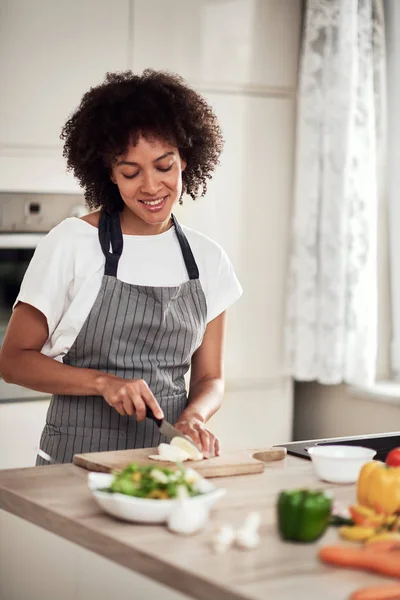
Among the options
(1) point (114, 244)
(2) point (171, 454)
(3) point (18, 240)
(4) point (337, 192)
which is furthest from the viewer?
(4) point (337, 192)

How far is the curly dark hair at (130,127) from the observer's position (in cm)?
223

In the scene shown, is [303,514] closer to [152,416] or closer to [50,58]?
[152,416]

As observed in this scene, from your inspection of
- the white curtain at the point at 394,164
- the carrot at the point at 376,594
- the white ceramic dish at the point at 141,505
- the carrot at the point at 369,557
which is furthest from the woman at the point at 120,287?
the white curtain at the point at 394,164

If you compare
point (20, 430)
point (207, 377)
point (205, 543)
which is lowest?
point (20, 430)

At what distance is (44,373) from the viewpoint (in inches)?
85.5

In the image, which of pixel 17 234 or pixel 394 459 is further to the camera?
pixel 17 234

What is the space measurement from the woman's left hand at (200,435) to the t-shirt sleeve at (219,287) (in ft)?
1.10

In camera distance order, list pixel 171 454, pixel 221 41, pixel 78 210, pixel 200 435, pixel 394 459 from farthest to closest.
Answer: pixel 221 41, pixel 78 210, pixel 200 435, pixel 171 454, pixel 394 459

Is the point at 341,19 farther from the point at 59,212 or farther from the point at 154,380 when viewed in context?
the point at 154,380

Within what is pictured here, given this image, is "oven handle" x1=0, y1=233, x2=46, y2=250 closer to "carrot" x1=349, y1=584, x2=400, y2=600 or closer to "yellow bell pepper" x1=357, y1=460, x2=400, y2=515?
→ "yellow bell pepper" x1=357, y1=460, x2=400, y2=515

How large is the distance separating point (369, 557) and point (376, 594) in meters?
0.10

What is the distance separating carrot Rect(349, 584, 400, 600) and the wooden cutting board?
652 mm

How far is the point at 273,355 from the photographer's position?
420cm

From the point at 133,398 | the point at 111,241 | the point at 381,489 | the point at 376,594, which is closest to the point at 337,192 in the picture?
the point at 111,241
